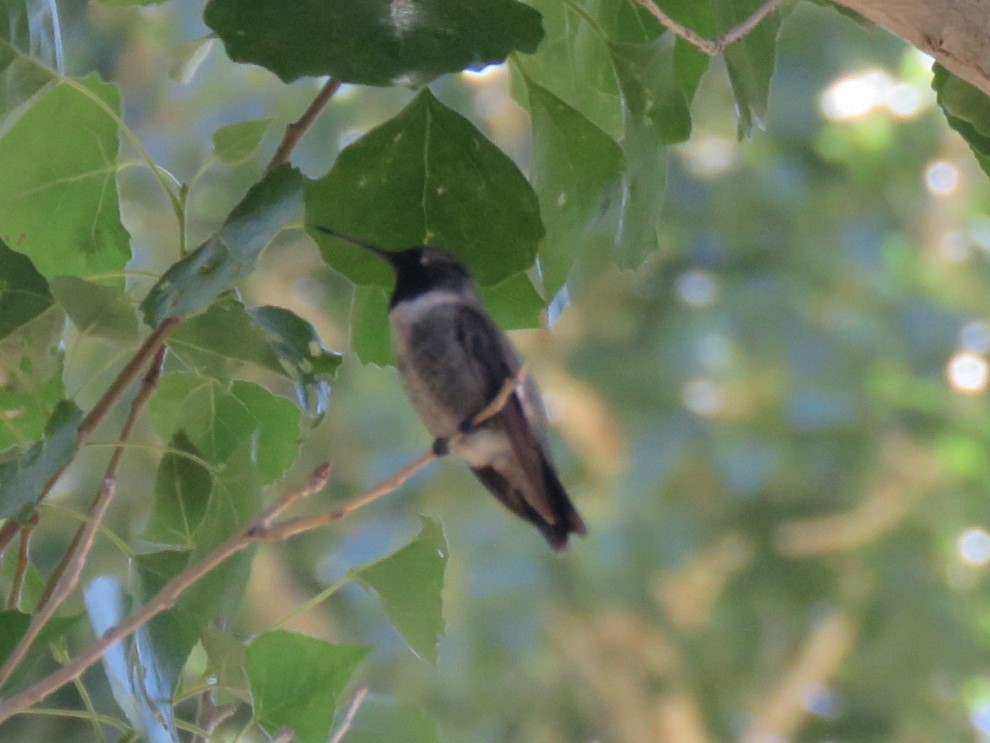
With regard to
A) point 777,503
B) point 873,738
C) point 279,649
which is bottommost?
point 873,738

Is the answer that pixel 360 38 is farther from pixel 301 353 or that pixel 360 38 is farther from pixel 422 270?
pixel 422 270

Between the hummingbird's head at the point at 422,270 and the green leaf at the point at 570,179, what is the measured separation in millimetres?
124

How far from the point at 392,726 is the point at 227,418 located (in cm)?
51

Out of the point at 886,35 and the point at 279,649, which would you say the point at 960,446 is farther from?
the point at 279,649

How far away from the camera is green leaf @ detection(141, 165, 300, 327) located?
1.47m

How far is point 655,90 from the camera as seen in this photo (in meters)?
1.74

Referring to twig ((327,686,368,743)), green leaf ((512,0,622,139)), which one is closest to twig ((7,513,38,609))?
twig ((327,686,368,743))

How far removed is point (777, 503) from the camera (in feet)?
25.5

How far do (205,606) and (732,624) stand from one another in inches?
270

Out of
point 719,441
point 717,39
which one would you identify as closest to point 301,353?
point 717,39

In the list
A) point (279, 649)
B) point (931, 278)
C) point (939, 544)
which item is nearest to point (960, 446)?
point (939, 544)

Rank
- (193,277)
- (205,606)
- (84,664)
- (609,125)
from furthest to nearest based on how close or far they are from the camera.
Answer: (609,125), (205,606), (193,277), (84,664)

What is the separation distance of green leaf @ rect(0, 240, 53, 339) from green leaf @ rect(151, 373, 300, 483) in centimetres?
22

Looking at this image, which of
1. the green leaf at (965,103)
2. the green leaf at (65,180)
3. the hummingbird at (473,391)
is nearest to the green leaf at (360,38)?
the green leaf at (65,180)
